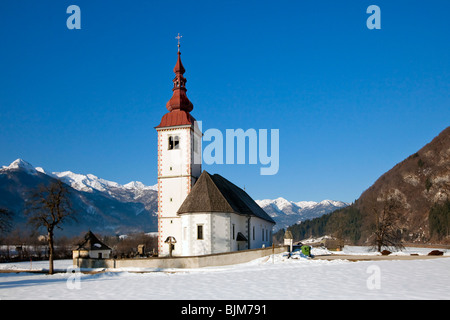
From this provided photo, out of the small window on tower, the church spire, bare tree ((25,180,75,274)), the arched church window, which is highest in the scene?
the church spire

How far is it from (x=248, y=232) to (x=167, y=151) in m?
12.7

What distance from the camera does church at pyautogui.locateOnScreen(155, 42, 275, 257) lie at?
4281 centimetres

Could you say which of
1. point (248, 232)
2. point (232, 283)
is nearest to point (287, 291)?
point (232, 283)

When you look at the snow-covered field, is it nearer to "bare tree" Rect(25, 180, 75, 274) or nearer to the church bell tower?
"bare tree" Rect(25, 180, 75, 274)

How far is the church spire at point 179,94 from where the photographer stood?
51938 mm

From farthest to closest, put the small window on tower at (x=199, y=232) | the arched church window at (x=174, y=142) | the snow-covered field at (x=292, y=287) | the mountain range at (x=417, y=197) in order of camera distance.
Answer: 1. the mountain range at (x=417, y=197)
2. the arched church window at (x=174, y=142)
3. the small window on tower at (x=199, y=232)
4. the snow-covered field at (x=292, y=287)

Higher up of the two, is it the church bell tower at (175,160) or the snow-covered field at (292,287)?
the church bell tower at (175,160)

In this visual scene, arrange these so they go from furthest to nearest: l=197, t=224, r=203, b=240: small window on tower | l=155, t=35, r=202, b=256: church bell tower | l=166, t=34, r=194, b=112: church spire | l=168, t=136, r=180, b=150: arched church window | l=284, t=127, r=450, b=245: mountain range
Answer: l=284, t=127, r=450, b=245: mountain range
l=166, t=34, r=194, b=112: church spire
l=168, t=136, r=180, b=150: arched church window
l=155, t=35, r=202, b=256: church bell tower
l=197, t=224, r=203, b=240: small window on tower

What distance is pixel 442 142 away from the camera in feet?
554

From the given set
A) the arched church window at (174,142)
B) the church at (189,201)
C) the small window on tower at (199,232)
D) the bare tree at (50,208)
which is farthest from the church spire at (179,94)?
the bare tree at (50,208)

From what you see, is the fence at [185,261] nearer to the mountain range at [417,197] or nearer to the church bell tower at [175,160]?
the church bell tower at [175,160]

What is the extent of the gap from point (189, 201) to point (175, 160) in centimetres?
738

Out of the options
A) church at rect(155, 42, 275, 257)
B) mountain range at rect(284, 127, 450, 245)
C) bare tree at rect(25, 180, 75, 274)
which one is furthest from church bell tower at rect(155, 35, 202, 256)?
mountain range at rect(284, 127, 450, 245)
